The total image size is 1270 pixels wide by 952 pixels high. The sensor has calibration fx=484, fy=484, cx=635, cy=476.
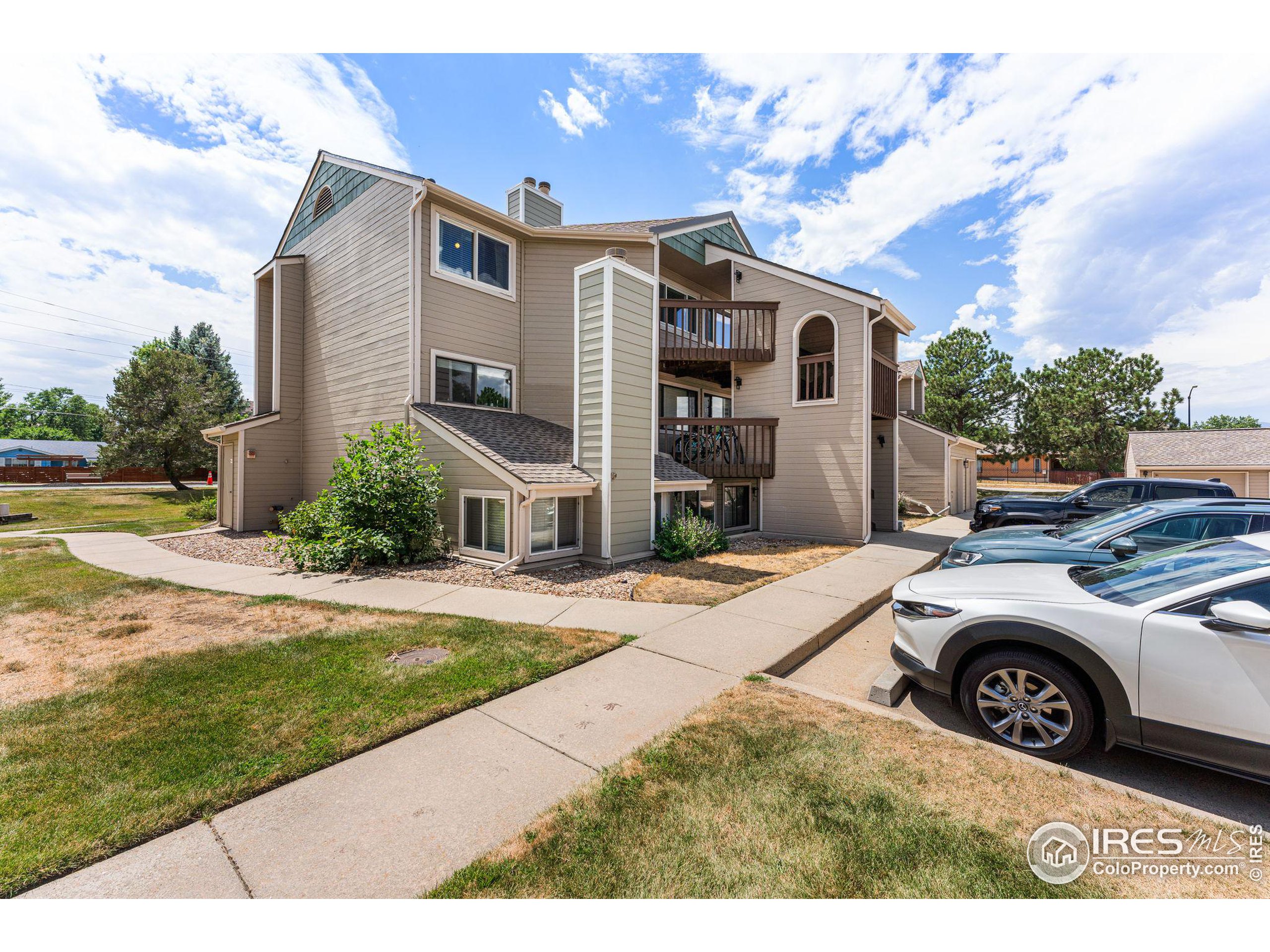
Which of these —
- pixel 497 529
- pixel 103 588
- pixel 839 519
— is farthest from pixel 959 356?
pixel 103 588

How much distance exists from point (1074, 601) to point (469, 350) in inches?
428

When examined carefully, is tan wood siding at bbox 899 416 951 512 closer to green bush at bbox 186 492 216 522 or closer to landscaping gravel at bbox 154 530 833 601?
landscaping gravel at bbox 154 530 833 601

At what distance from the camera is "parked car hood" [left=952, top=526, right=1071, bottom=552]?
6.42m

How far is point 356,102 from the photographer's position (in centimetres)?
827

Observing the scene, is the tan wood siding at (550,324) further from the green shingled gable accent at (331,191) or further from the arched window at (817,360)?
the arched window at (817,360)

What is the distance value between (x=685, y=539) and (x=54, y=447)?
76.2 metres

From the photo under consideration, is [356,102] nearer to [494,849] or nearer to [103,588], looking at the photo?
[103,588]

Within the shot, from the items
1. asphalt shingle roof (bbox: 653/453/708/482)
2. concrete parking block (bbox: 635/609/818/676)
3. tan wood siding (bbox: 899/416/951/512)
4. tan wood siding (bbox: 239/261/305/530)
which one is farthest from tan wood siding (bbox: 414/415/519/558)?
tan wood siding (bbox: 899/416/951/512)

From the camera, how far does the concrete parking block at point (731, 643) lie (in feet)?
15.4

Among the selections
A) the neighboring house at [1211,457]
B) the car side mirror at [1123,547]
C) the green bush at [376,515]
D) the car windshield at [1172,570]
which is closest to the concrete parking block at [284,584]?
the green bush at [376,515]

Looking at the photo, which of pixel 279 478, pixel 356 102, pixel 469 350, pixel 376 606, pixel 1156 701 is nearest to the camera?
pixel 1156 701

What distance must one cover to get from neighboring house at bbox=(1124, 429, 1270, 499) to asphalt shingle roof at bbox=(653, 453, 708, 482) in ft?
66.4

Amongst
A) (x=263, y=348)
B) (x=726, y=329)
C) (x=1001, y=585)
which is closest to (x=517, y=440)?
(x=726, y=329)

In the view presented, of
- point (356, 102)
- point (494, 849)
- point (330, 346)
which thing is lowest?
point (494, 849)
